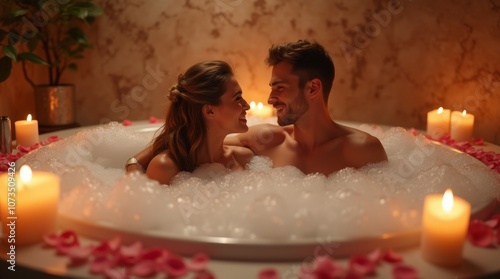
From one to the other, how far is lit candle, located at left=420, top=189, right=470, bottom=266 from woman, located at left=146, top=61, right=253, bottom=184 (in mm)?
876

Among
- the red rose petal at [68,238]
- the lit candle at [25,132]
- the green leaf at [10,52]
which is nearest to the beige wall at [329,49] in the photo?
the green leaf at [10,52]

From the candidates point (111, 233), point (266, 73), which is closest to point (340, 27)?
point (266, 73)

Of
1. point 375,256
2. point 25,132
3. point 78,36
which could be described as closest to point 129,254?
point 375,256

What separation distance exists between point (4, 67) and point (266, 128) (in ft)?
4.06

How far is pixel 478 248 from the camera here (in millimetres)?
1232

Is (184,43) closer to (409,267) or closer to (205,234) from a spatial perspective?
(205,234)

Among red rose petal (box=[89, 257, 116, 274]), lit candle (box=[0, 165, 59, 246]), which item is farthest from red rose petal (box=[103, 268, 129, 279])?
lit candle (box=[0, 165, 59, 246])

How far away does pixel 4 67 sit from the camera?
2.36 metres

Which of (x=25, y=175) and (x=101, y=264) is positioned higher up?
(x=25, y=175)

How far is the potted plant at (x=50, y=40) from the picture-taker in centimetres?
248

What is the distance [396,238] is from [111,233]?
68cm

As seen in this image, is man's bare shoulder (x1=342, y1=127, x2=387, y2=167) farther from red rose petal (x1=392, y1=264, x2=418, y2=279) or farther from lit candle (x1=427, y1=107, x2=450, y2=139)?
red rose petal (x1=392, y1=264, x2=418, y2=279)

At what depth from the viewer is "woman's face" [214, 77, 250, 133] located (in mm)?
1845

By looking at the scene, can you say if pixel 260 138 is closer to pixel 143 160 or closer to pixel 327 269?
pixel 143 160
